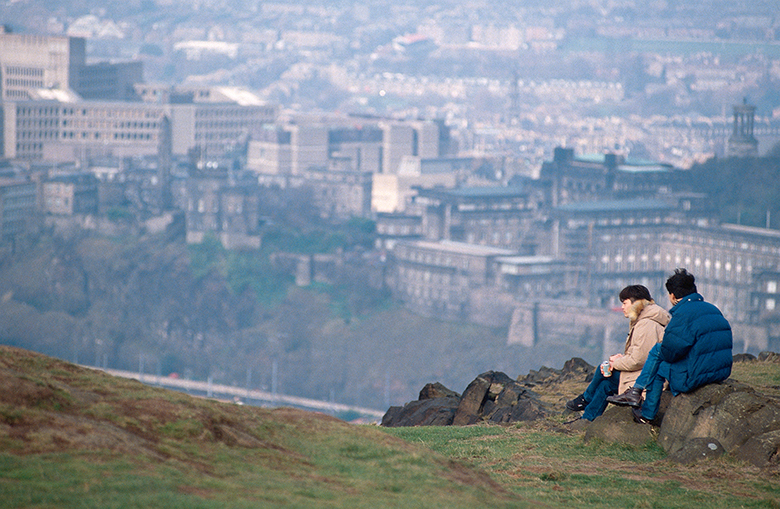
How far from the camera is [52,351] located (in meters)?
85.4

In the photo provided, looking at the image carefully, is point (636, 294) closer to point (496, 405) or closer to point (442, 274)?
point (496, 405)

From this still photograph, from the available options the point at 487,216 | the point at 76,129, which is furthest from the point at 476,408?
the point at 76,129

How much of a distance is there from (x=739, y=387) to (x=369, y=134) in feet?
337

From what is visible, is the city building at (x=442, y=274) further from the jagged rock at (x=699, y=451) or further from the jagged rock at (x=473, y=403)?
the jagged rock at (x=699, y=451)

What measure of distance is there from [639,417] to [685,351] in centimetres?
107

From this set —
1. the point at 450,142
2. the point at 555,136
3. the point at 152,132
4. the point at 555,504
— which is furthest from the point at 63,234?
the point at 555,504

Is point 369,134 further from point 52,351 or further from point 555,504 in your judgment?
point 555,504

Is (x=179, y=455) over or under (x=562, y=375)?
over

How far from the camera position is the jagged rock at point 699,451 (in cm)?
1172

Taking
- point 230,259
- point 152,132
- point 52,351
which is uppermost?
point 152,132

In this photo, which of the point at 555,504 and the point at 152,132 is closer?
the point at 555,504

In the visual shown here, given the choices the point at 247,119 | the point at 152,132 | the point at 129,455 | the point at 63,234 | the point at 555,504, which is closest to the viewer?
the point at 129,455

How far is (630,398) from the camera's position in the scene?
12273mm

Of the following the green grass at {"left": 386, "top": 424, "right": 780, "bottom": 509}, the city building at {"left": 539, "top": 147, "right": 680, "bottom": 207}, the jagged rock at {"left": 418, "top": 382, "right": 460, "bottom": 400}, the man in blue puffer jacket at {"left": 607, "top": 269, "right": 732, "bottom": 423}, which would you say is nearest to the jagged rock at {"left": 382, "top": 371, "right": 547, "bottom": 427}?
the jagged rock at {"left": 418, "top": 382, "right": 460, "bottom": 400}
